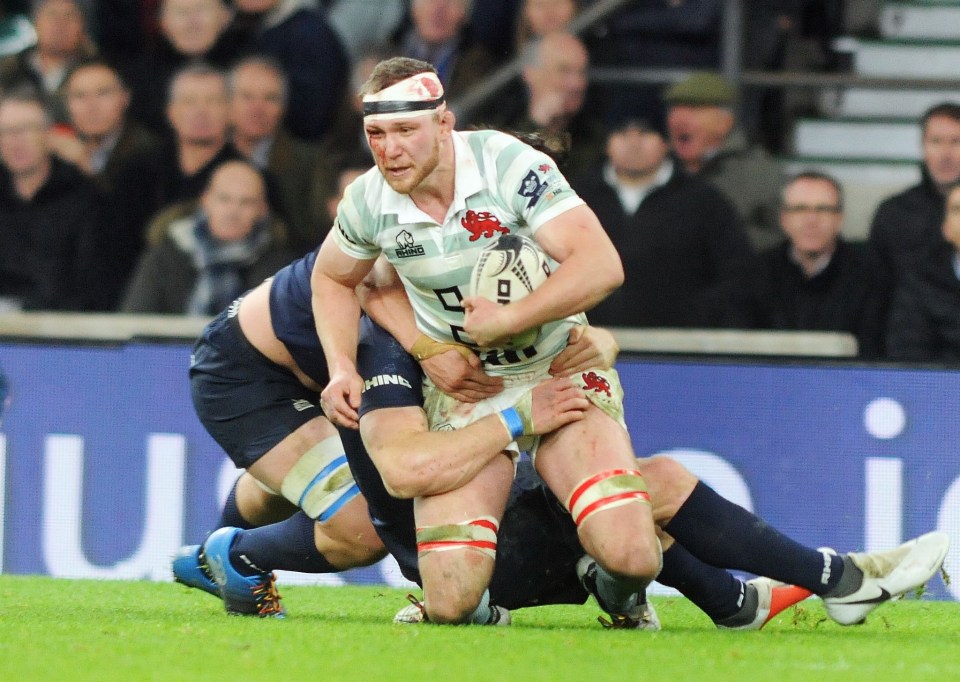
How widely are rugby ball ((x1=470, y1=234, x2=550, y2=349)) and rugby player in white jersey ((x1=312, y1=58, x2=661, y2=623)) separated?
0.06 metres

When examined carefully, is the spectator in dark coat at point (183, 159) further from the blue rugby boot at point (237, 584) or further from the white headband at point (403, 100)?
the white headband at point (403, 100)

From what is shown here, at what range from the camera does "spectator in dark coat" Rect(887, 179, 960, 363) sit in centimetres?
754

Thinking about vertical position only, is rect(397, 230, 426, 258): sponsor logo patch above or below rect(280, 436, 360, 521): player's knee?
above

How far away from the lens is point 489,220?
5246 mm

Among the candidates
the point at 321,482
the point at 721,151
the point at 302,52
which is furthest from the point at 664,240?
the point at 321,482

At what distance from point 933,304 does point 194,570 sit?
3.54 meters

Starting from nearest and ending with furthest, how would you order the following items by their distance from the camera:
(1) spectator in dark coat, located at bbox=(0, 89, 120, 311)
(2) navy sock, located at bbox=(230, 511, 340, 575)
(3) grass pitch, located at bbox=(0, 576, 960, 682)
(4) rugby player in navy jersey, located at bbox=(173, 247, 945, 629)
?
(3) grass pitch, located at bbox=(0, 576, 960, 682)
(4) rugby player in navy jersey, located at bbox=(173, 247, 945, 629)
(2) navy sock, located at bbox=(230, 511, 340, 575)
(1) spectator in dark coat, located at bbox=(0, 89, 120, 311)

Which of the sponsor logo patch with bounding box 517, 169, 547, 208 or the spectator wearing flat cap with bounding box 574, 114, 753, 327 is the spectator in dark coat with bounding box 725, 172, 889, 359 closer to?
the spectator wearing flat cap with bounding box 574, 114, 753, 327

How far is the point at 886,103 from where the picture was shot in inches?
375

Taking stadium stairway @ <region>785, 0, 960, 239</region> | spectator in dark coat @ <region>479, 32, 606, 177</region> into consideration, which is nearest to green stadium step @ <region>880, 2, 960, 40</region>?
stadium stairway @ <region>785, 0, 960, 239</region>

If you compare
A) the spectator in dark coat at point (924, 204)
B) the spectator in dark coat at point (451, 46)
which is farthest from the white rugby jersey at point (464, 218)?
the spectator in dark coat at point (451, 46)

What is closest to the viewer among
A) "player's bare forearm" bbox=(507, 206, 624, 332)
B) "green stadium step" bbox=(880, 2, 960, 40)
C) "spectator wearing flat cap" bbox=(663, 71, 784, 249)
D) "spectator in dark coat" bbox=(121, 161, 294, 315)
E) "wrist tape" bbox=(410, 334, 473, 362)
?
"player's bare forearm" bbox=(507, 206, 624, 332)

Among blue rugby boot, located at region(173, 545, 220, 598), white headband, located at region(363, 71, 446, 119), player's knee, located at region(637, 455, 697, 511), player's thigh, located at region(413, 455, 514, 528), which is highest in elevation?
white headband, located at region(363, 71, 446, 119)

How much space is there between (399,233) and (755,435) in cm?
255
